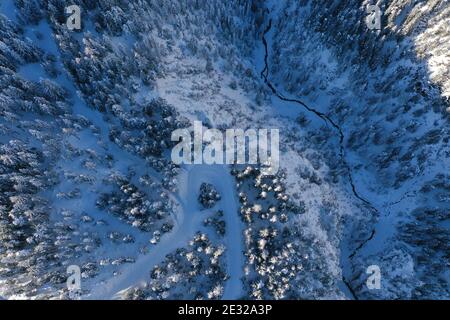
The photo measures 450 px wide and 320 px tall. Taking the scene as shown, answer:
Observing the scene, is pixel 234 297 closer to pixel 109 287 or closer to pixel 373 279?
pixel 109 287

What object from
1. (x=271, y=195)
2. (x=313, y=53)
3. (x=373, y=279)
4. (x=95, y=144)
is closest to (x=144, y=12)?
(x=95, y=144)

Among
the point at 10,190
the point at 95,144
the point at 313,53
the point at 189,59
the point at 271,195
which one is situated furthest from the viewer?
the point at 313,53

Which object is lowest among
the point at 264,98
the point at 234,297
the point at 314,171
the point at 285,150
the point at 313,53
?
the point at 234,297

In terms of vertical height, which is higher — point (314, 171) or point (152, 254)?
point (314, 171)

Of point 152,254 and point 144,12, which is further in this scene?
point 144,12

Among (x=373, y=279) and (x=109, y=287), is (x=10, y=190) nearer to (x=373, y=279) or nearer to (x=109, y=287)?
(x=109, y=287)

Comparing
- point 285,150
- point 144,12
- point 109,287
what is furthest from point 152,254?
point 144,12

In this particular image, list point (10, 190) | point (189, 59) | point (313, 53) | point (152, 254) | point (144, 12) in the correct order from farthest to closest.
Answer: point (313, 53) → point (189, 59) → point (144, 12) → point (152, 254) → point (10, 190)
